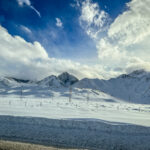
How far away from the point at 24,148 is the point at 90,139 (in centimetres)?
559

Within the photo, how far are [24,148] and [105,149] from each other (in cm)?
600

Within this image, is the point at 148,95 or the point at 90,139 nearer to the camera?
the point at 90,139

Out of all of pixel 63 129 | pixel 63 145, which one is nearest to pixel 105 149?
pixel 63 145

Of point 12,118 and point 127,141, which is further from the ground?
point 12,118

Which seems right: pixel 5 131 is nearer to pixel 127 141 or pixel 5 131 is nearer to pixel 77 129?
pixel 77 129

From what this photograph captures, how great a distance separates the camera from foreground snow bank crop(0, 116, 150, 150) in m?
11.7

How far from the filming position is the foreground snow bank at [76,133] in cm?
1169

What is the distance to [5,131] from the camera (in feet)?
44.4

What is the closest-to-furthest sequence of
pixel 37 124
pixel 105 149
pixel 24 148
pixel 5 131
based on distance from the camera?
1. pixel 24 148
2. pixel 105 149
3. pixel 5 131
4. pixel 37 124

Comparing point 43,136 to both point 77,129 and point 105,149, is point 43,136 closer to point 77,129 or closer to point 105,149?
point 77,129

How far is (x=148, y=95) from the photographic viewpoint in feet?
559

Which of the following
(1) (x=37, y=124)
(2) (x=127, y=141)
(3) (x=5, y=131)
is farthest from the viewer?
(1) (x=37, y=124)

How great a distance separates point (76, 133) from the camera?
44.0ft

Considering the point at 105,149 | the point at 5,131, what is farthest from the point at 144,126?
the point at 5,131
